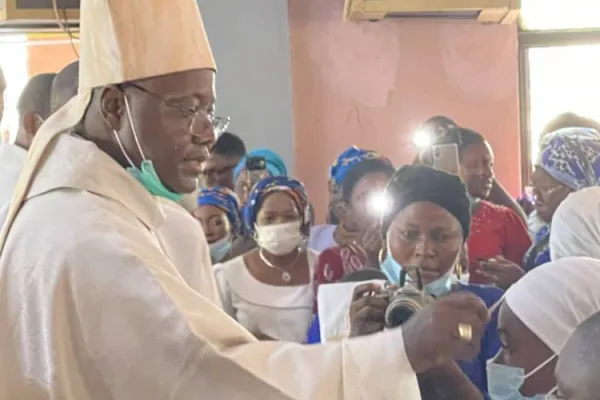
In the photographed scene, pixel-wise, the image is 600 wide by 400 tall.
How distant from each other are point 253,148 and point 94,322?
3410 millimetres

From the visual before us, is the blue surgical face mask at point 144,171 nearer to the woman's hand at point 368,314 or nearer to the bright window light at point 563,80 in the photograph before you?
the woman's hand at point 368,314

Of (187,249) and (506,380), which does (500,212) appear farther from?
(187,249)

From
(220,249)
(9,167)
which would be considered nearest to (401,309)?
(9,167)

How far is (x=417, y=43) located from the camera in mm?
4875

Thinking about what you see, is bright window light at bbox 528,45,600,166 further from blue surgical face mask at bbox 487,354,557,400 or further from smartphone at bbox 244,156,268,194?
blue surgical face mask at bbox 487,354,557,400

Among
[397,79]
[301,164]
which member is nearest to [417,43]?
[397,79]

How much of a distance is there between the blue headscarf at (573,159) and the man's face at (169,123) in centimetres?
176

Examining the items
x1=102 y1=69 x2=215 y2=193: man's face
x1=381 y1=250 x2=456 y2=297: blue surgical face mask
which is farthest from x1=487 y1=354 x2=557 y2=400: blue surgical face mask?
x1=102 y1=69 x2=215 y2=193: man's face

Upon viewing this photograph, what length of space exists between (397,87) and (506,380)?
3094 mm

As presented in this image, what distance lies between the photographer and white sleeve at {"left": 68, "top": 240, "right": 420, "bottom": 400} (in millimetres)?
1365

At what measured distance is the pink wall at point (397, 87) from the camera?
15.9 ft

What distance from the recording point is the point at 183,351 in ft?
4.48

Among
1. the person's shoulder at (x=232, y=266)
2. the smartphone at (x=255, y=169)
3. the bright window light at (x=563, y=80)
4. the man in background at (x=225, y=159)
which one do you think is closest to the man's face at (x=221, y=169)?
the man in background at (x=225, y=159)

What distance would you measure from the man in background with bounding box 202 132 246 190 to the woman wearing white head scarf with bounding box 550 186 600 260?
5.74 feet
